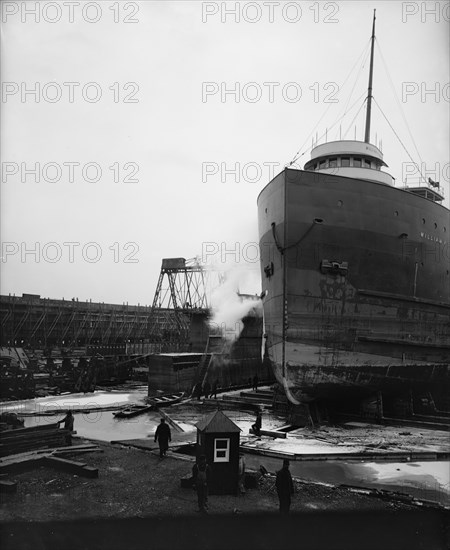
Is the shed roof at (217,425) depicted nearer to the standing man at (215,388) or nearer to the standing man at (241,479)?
the standing man at (241,479)

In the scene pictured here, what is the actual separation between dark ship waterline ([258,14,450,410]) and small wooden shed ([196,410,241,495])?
270 inches

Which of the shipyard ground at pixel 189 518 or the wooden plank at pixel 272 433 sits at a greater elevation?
the shipyard ground at pixel 189 518

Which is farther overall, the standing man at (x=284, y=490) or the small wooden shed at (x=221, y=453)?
the small wooden shed at (x=221, y=453)

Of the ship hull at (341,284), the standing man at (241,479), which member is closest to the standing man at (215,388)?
the ship hull at (341,284)

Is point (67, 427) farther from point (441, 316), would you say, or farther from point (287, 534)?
point (441, 316)

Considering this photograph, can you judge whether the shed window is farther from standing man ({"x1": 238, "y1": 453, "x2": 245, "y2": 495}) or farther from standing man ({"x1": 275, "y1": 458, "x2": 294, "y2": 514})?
standing man ({"x1": 275, "y1": 458, "x2": 294, "y2": 514})

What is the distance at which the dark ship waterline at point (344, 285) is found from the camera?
16.1m

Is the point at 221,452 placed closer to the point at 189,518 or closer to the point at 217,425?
the point at 217,425

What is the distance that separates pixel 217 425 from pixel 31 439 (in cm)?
575

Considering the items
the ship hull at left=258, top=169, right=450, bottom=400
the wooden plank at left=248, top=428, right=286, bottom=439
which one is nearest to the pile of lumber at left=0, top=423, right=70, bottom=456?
the wooden plank at left=248, top=428, right=286, bottom=439

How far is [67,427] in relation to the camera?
46.6 ft

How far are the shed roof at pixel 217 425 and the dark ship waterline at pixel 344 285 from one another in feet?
22.0

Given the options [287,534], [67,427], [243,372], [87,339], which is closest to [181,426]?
[67,427]

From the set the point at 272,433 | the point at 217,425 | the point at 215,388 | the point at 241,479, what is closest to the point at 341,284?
the point at 272,433
